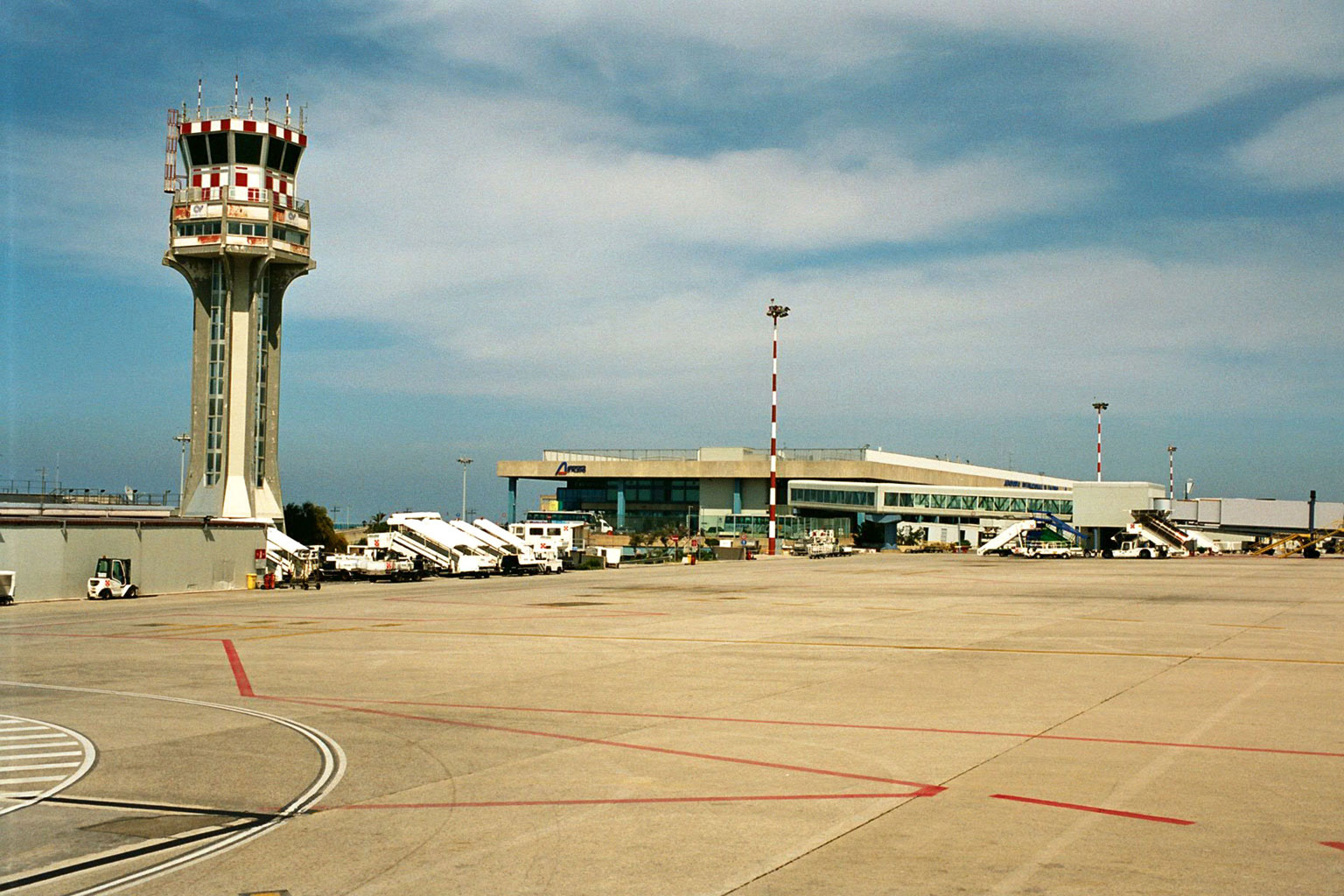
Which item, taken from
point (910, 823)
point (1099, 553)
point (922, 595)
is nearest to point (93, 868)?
point (910, 823)

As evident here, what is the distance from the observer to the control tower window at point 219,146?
3182 inches

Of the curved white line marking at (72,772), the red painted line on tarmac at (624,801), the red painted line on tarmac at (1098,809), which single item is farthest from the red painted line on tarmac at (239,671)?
the red painted line on tarmac at (1098,809)

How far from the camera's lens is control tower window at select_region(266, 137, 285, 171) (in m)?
81.3

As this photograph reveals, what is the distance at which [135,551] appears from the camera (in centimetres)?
5769

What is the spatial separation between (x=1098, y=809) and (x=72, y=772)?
13.3 m

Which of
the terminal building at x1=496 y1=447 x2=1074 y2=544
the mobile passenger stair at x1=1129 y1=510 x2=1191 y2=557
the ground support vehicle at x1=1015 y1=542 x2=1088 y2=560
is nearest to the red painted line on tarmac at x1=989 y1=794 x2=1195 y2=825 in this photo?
the ground support vehicle at x1=1015 y1=542 x2=1088 y2=560

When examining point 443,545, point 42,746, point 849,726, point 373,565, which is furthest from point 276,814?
point 443,545

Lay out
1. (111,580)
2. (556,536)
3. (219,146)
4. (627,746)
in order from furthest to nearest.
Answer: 1. (556,536)
2. (219,146)
3. (111,580)
4. (627,746)

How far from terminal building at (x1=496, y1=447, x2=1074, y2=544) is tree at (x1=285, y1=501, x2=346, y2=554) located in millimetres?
64474

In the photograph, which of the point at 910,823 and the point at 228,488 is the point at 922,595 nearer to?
the point at 910,823

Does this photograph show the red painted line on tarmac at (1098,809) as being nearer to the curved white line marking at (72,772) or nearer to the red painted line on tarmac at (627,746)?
the red painted line on tarmac at (627,746)

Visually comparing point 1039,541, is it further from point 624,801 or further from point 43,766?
point 43,766

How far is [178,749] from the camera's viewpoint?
1684cm

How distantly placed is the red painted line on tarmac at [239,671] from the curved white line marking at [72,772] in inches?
158
